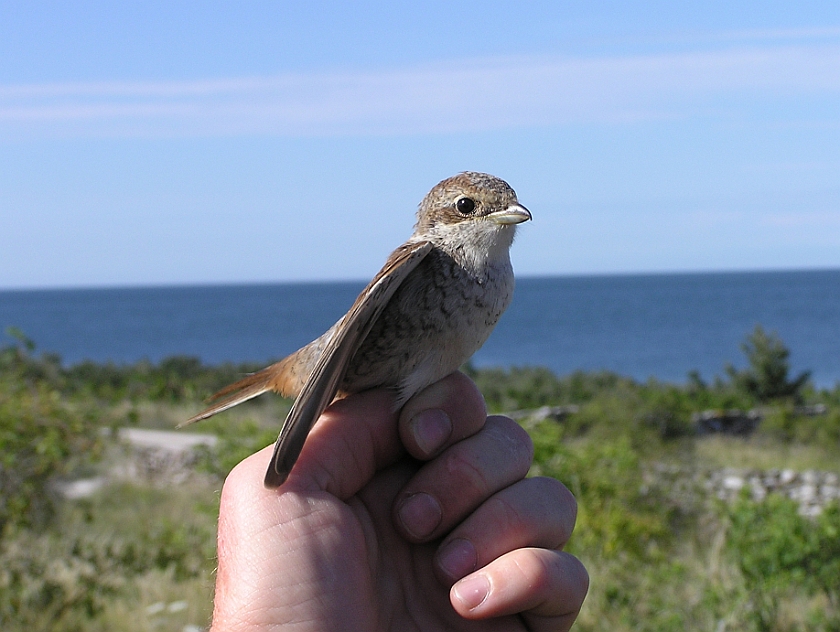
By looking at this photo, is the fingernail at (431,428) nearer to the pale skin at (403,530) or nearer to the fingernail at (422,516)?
the pale skin at (403,530)

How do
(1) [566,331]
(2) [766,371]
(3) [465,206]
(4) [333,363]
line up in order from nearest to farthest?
(4) [333,363] < (3) [465,206] < (2) [766,371] < (1) [566,331]

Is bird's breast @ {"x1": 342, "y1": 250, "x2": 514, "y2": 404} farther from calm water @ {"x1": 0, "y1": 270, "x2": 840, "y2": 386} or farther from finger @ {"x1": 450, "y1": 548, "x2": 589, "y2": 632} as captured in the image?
calm water @ {"x1": 0, "y1": 270, "x2": 840, "y2": 386}

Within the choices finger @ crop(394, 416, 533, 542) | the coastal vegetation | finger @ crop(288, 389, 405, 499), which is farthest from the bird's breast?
the coastal vegetation

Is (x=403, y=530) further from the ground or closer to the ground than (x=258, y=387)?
closer to the ground

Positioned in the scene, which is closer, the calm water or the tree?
the tree

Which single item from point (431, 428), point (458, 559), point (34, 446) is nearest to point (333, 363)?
point (431, 428)

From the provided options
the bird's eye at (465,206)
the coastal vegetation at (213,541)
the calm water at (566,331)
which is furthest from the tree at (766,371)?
the calm water at (566,331)

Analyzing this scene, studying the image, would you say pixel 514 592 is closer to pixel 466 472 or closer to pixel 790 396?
pixel 466 472

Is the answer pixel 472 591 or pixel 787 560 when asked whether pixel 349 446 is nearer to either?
→ pixel 472 591
